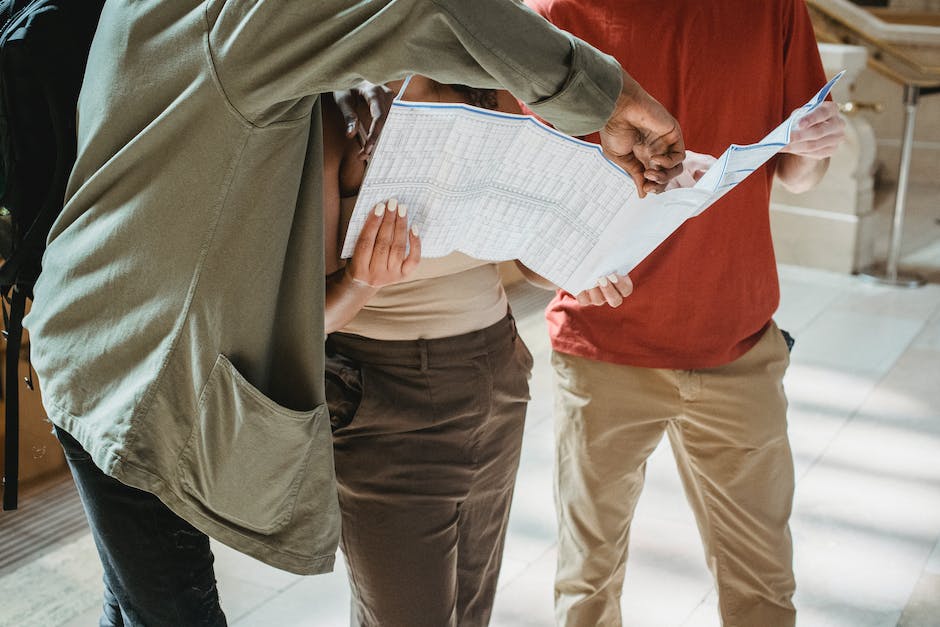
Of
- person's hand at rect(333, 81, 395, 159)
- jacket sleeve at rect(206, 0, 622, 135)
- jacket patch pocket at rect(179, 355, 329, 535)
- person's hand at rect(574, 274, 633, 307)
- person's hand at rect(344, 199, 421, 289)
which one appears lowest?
person's hand at rect(574, 274, 633, 307)

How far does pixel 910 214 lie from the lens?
7.98 m

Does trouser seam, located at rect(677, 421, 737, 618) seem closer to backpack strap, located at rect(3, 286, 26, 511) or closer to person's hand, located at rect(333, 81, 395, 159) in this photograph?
person's hand, located at rect(333, 81, 395, 159)

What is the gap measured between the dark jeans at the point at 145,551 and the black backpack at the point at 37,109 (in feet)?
0.89

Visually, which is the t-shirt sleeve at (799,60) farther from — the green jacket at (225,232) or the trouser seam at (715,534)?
the green jacket at (225,232)

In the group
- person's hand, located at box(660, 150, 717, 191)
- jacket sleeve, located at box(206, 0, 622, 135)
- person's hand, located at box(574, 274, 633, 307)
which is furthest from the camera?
person's hand, located at box(574, 274, 633, 307)

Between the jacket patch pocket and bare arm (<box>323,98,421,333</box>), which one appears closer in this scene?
the jacket patch pocket

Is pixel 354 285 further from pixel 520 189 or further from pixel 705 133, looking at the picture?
pixel 705 133

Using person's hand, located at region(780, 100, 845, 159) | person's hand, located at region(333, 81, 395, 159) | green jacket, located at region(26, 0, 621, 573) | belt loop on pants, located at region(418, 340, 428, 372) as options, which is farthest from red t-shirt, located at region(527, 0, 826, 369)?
green jacket, located at region(26, 0, 621, 573)

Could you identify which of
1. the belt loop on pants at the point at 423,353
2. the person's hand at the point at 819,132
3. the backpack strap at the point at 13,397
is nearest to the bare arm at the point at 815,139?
the person's hand at the point at 819,132

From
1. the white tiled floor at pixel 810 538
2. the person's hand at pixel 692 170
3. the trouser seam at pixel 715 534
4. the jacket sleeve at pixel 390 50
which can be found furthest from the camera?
the white tiled floor at pixel 810 538

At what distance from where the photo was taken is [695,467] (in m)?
2.09

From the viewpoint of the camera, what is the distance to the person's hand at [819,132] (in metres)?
1.75

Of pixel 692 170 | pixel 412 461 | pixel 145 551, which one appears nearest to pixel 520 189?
pixel 692 170

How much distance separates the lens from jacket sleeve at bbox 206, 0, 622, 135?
102cm
